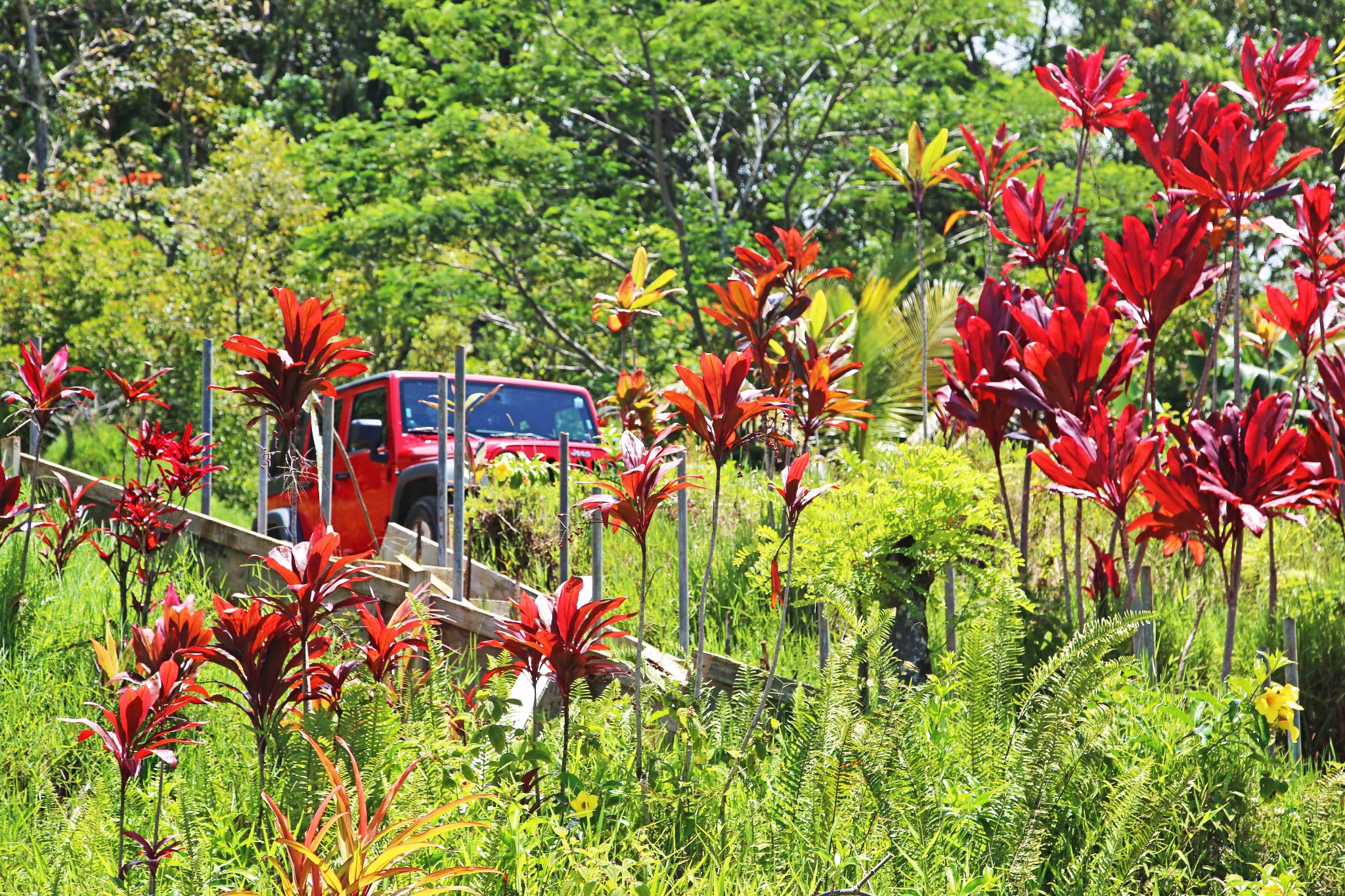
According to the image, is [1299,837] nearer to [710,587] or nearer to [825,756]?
[825,756]

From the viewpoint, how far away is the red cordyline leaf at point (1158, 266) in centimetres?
322

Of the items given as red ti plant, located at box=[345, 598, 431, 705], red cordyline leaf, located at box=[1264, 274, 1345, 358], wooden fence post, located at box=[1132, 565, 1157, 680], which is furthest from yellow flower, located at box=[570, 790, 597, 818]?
red cordyline leaf, located at box=[1264, 274, 1345, 358]

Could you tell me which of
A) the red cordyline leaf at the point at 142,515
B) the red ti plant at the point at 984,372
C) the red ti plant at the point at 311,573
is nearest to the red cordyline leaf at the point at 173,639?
the red ti plant at the point at 311,573

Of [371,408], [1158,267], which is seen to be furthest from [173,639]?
[371,408]

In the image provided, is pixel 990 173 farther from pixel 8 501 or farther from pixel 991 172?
pixel 8 501

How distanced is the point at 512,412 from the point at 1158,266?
5.03m

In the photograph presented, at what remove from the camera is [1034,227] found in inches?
160

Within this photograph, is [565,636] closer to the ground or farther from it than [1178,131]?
closer to the ground

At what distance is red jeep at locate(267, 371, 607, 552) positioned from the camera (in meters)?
6.62

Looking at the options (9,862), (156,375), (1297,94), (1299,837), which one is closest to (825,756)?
(1299,837)

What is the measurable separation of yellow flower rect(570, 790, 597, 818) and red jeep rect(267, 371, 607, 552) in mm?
3851

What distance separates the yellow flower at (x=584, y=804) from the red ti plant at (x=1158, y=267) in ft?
6.95

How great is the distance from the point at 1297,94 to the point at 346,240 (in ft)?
34.4

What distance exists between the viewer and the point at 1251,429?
260 centimetres
